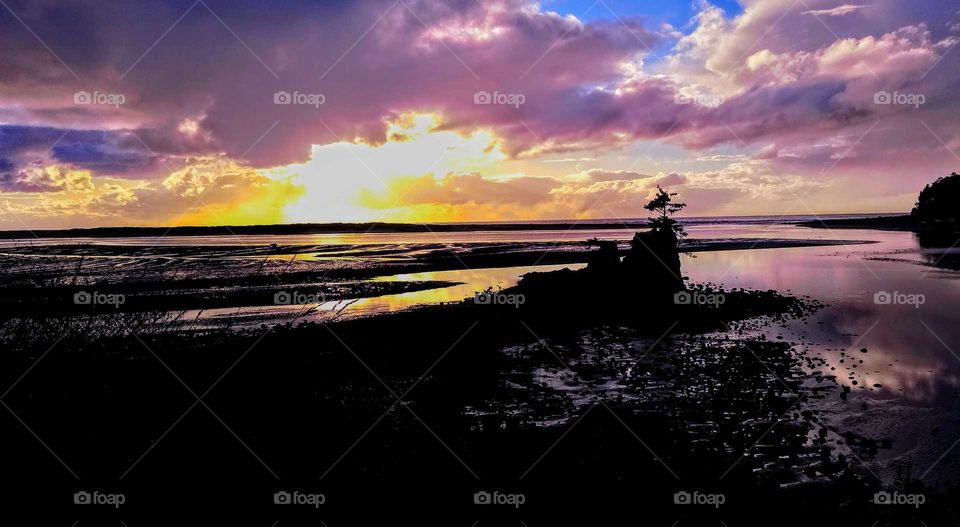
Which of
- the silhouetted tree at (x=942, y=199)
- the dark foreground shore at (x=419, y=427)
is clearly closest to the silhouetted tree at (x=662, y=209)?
the dark foreground shore at (x=419, y=427)

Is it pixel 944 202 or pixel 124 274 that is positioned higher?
pixel 944 202

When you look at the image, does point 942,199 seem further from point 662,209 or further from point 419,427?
point 419,427

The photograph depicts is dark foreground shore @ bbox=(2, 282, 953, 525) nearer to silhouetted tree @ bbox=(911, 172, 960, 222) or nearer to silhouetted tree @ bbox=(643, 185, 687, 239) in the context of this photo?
silhouetted tree @ bbox=(643, 185, 687, 239)

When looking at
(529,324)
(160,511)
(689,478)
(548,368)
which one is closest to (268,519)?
(160,511)

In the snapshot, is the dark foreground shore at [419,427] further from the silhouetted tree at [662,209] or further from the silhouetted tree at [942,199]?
the silhouetted tree at [942,199]

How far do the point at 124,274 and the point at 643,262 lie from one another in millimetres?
35884

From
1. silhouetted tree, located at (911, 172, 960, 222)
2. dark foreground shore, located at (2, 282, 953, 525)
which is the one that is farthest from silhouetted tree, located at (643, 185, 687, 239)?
silhouetted tree, located at (911, 172, 960, 222)

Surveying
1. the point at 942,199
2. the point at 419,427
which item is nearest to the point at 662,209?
the point at 419,427

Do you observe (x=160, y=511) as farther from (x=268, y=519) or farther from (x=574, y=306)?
(x=574, y=306)

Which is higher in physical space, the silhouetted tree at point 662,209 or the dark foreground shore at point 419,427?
the silhouetted tree at point 662,209

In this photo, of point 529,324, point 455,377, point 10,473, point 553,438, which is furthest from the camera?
point 529,324

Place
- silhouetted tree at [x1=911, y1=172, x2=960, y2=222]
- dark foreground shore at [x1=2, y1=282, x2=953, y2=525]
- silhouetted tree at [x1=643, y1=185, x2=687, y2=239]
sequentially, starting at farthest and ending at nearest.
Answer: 1. silhouetted tree at [x1=911, y1=172, x2=960, y2=222]
2. silhouetted tree at [x1=643, y1=185, x2=687, y2=239]
3. dark foreground shore at [x1=2, y1=282, x2=953, y2=525]

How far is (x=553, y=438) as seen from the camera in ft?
32.3

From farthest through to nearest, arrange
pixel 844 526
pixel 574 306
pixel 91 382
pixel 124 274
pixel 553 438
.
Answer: pixel 124 274
pixel 574 306
pixel 91 382
pixel 553 438
pixel 844 526
